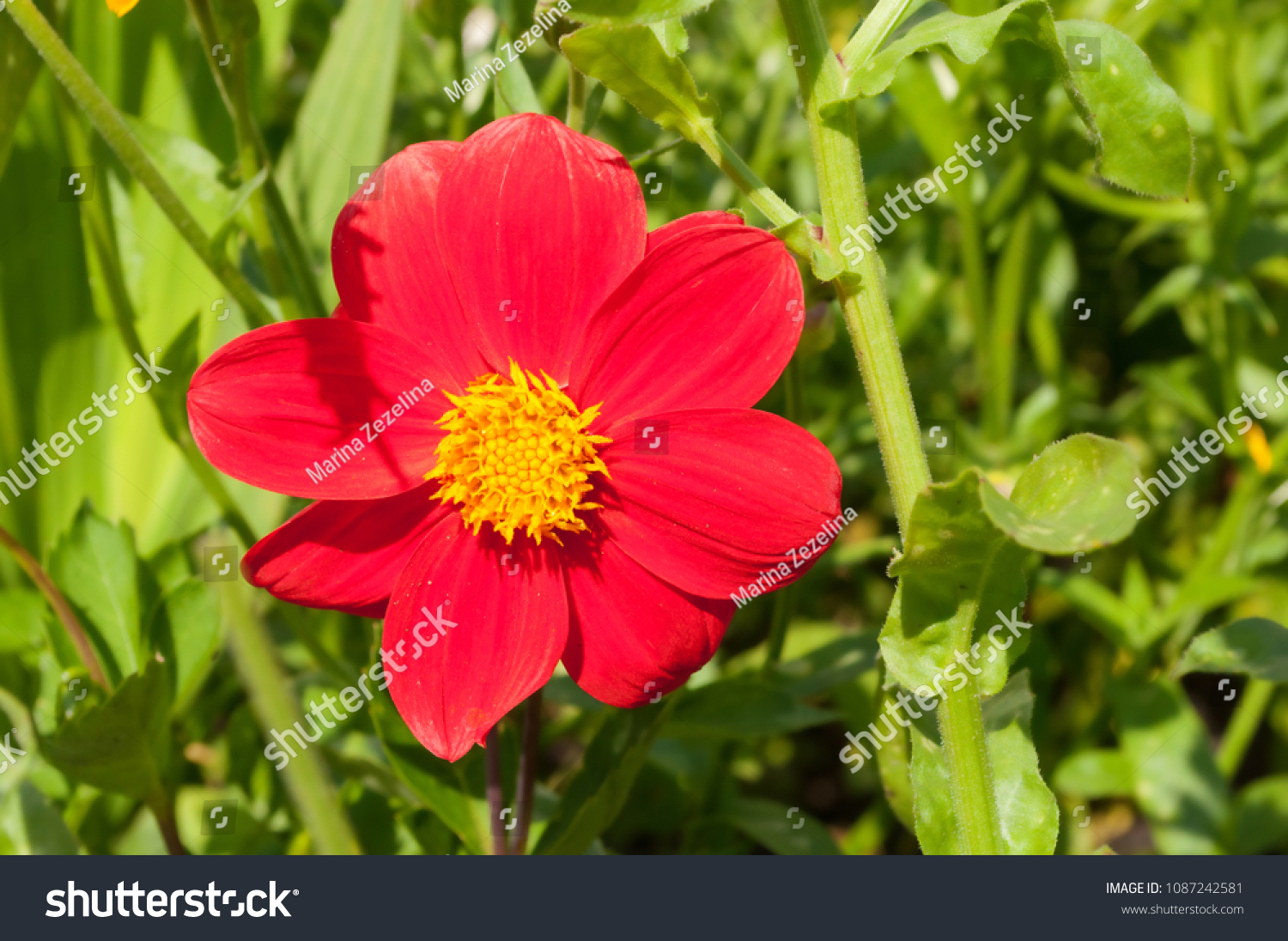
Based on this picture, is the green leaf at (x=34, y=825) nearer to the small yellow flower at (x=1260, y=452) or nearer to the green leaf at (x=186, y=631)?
the green leaf at (x=186, y=631)

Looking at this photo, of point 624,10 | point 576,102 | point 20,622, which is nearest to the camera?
point 624,10

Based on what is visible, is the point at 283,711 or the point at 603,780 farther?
the point at 603,780

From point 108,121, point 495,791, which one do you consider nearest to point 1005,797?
point 495,791

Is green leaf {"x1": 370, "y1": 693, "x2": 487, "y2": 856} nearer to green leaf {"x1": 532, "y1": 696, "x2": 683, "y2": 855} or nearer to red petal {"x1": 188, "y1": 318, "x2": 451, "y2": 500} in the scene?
green leaf {"x1": 532, "y1": 696, "x2": 683, "y2": 855}

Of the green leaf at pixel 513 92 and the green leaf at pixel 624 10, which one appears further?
the green leaf at pixel 513 92

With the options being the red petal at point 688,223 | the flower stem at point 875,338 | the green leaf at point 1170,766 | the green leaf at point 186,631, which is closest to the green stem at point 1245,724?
the green leaf at point 1170,766

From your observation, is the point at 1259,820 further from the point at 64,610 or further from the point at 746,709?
the point at 64,610
